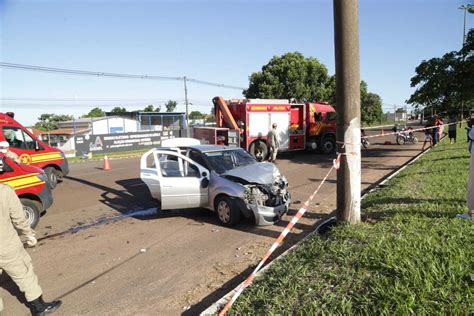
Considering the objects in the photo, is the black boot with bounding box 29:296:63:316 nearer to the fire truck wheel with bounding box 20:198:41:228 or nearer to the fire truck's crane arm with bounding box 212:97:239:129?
the fire truck wheel with bounding box 20:198:41:228

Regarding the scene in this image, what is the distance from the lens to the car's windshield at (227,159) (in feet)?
23.7

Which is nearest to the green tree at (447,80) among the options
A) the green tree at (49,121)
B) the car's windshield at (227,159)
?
the car's windshield at (227,159)

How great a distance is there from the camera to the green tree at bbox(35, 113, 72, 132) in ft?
220

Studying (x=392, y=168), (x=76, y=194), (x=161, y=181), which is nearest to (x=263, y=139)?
(x=392, y=168)

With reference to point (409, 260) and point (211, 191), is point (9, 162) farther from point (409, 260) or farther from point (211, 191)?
point (409, 260)

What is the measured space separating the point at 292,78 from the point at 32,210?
31490 mm

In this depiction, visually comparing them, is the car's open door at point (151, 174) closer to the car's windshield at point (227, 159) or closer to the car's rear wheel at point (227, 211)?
the car's windshield at point (227, 159)

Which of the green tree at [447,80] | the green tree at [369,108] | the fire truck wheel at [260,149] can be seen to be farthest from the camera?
the green tree at [369,108]

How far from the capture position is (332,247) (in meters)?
4.29

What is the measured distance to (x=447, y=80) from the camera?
43.3ft

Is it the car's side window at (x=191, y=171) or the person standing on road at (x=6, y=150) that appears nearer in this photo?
the car's side window at (x=191, y=171)

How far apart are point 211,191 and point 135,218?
6.21 feet

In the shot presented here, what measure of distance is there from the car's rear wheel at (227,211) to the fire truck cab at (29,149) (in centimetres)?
541

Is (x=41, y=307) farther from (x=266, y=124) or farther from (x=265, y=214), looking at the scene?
(x=266, y=124)
